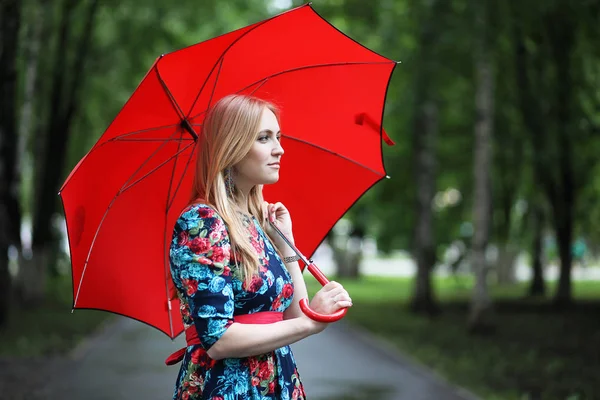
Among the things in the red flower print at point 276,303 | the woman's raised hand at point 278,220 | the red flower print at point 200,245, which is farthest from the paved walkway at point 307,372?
the red flower print at point 200,245

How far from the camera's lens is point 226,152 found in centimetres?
287

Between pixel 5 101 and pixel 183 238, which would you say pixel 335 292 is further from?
pixel 5 101

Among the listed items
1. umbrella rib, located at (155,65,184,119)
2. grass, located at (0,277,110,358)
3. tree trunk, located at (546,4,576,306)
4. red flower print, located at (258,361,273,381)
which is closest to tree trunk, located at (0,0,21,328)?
grass, located at (0,277,110,358)

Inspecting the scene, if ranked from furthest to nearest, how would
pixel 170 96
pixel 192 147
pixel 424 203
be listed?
pixel 424 203 → pixel 192 147 → pixel 170 96

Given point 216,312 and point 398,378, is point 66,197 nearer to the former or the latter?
point 216,312

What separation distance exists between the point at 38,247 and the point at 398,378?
13.2 m

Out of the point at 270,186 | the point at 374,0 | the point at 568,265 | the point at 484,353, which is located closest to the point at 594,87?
the point at 374,0

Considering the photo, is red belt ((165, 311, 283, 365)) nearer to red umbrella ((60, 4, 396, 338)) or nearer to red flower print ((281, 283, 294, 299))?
red flower print ((281, 283, 294, 299))

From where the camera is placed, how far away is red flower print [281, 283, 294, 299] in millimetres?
2942

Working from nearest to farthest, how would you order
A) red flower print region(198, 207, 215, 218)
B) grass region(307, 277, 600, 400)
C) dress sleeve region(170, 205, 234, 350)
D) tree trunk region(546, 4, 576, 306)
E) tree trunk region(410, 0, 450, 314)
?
dress sleeve region(170, 205, 234, 350)
red flower print region(198, 207, 215, 218)
grass region(307, 277, 600, 400)
tree trunk region(546, 4, 576, 306)
tree trunk region(410, 0, 450, 314)

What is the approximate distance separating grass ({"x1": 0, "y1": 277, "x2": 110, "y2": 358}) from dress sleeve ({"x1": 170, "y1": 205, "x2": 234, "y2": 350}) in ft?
34.6

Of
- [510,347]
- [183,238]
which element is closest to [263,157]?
[183,238]

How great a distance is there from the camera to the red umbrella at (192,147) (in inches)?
140

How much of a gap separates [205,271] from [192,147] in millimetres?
1156
